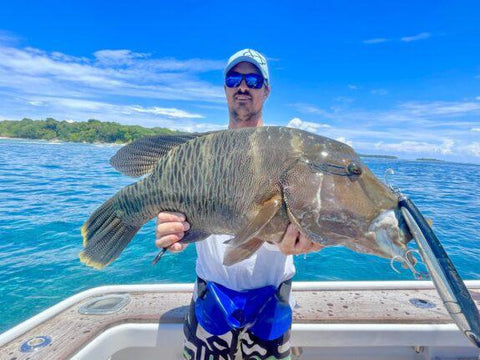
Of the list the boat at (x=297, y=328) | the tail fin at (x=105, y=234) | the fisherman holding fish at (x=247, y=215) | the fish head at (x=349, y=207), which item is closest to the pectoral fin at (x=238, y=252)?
the fisherman holding fish at (x=247, y=215)

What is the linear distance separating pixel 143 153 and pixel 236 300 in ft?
4.84

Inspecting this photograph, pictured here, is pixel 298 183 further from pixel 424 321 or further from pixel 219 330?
pixel 424 321

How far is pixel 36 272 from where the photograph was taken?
330 inches

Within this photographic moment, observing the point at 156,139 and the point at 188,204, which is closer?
the point at 188,204

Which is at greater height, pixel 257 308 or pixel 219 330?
pixel 257 308

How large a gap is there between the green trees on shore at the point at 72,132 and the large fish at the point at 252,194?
94586 mm

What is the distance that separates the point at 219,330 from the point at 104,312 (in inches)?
63.7

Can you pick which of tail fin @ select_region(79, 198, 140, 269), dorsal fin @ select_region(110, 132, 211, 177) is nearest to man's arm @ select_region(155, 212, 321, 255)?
tail fin @ select_region(79, 198, 140, 269)

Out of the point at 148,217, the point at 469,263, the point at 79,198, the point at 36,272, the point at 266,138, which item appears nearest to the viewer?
the point at 266,138

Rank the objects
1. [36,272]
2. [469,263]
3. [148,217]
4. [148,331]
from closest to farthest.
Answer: [148,217] → [148,331] → [36,272] → [469,263]

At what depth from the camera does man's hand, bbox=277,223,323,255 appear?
216 centimetres

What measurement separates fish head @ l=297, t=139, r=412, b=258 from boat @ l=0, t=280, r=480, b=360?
5.44ft

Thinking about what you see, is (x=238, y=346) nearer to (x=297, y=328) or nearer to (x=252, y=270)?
(x=252, y=270)

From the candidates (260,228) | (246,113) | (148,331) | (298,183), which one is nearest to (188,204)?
(260,228)
